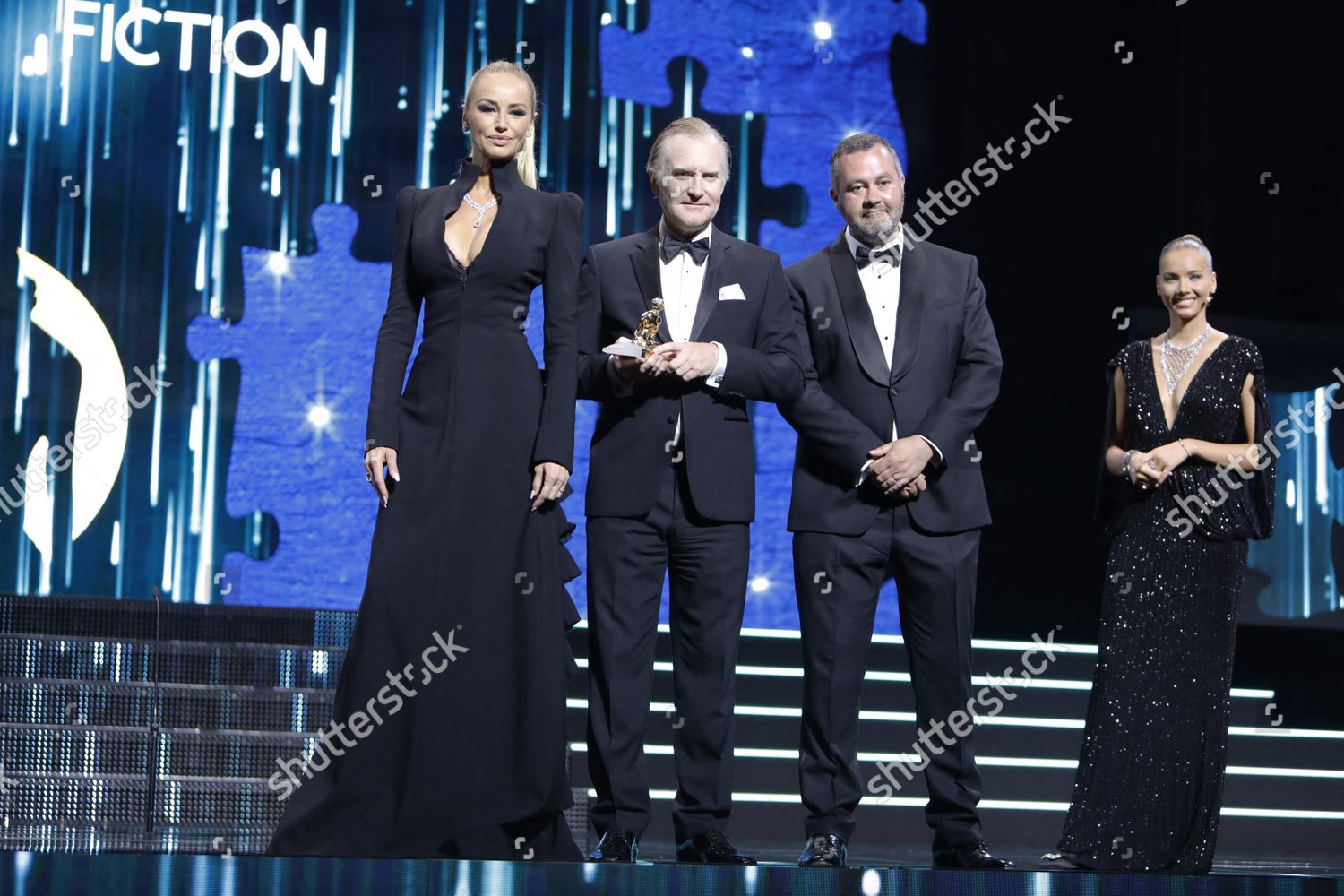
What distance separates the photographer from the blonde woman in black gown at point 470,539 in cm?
279

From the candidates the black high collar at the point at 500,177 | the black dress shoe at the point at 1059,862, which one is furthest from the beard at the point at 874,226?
the black dress shoe at the point at 1059,862

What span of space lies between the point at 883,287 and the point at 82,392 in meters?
4.42

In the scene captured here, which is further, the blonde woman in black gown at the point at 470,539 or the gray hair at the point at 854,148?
the gray hair at the point at 854,148

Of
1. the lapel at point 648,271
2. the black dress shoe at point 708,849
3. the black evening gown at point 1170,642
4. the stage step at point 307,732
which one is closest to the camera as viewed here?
the black dress shoe at point 708,849

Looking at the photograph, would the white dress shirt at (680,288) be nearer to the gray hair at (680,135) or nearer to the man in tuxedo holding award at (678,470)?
the man in tuxedo holding award at (678,470)

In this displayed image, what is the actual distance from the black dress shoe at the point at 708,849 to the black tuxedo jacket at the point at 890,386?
0.66 meters

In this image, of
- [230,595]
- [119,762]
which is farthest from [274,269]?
[119,762]

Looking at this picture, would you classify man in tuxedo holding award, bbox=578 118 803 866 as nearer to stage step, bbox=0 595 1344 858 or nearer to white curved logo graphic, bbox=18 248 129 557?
stage step, bbox=0 595 1344 858

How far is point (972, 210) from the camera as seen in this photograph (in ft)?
23.6

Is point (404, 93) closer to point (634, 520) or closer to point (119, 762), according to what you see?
point (119, 762)

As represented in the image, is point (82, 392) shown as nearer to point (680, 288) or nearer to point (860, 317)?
→ point (680, 288)

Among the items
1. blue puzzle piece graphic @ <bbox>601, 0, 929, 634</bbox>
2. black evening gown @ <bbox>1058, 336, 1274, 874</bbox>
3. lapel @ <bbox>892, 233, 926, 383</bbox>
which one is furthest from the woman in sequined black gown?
blue puzzle piece graphic @ <bbox>601, 0, 929, 634</bbox>

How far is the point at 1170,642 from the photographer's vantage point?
140 inches

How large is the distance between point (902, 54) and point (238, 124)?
3286 millimetres
